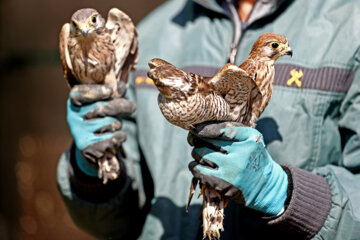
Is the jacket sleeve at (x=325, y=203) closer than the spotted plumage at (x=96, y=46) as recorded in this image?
Yes

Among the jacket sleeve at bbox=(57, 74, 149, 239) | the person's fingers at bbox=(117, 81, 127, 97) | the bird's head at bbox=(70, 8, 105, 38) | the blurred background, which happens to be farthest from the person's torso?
the blurred background

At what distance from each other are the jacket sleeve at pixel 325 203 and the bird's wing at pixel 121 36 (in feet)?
2.93

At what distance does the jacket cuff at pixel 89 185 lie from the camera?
7.30 feet

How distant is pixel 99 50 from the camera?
1.92 meters

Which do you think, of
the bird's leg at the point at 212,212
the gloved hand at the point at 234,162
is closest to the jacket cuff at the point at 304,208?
the gloved hand at the point at 234,162

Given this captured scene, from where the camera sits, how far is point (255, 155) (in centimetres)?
169

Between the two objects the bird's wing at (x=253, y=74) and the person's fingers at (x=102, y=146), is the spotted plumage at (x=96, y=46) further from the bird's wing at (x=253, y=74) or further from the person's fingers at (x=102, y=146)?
A: the bird's wing at (x=253, y=74)

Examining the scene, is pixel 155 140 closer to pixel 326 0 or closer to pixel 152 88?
pixel 152 88

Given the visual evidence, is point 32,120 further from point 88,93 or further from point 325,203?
point 325,203

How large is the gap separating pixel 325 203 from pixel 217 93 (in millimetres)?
660

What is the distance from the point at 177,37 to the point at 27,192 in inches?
125

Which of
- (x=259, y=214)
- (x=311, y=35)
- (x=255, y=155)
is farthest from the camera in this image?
(x=311, y=35)

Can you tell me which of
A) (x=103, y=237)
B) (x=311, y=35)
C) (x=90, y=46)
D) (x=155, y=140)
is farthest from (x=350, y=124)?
(x=103, y=237)

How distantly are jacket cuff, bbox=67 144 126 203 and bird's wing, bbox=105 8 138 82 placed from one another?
0.52 meters
